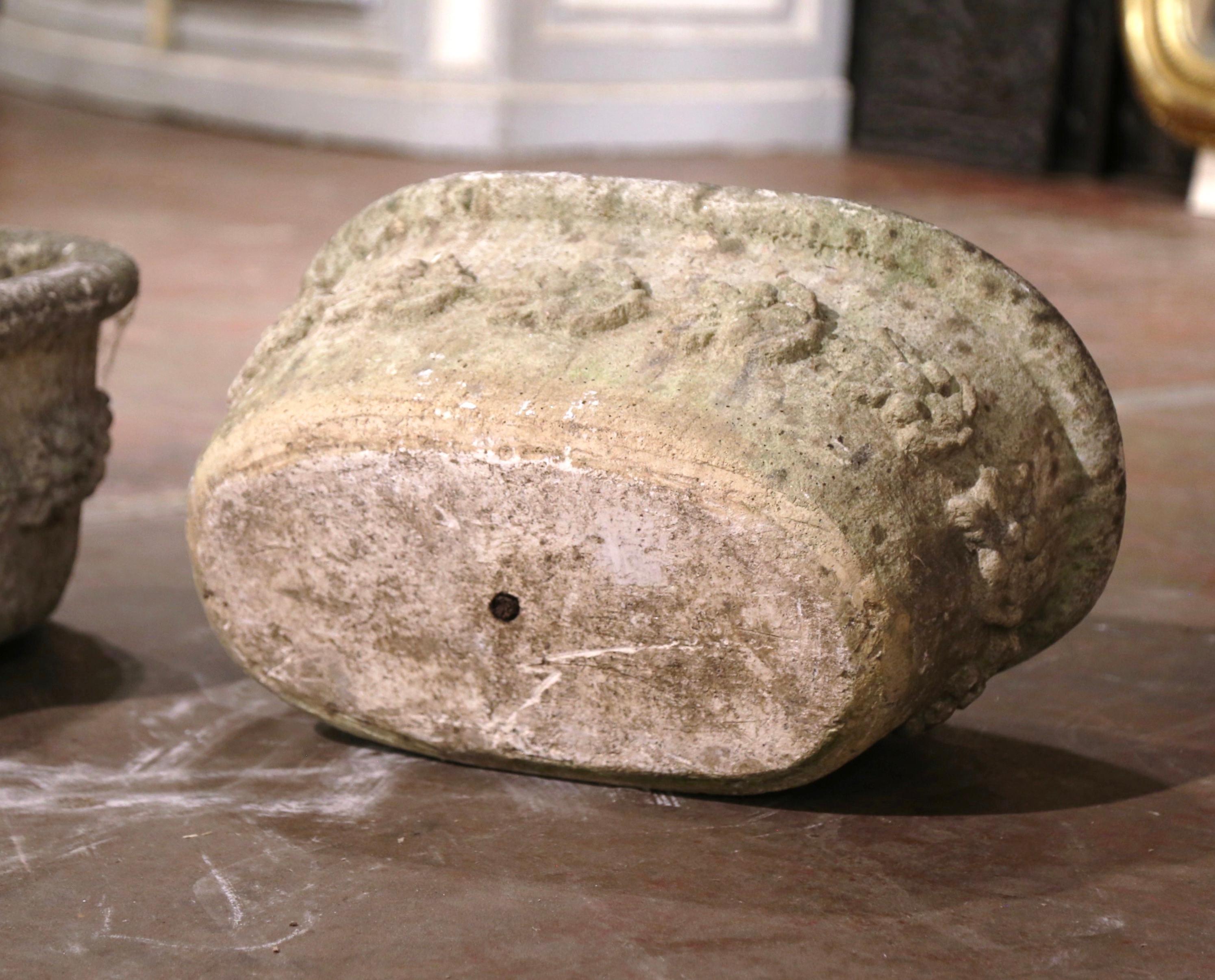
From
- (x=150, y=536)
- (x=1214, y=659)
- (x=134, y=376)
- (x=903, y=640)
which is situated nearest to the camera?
(x=903, y=640)

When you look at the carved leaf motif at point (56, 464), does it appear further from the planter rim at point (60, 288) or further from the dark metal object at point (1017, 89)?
the dark metal object at point (1017, 89)

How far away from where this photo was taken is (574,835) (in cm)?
179

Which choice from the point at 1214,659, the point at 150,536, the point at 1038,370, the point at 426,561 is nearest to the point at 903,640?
the point at 1038,370

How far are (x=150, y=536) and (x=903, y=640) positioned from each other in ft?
5.10

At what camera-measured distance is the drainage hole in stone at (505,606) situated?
1.80 meters

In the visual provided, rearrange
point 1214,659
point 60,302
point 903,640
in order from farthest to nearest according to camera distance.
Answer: point 1214,659 < point 60,302 < point 903,640

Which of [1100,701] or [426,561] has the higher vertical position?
[426,561]

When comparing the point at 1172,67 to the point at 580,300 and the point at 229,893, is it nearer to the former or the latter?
the point at 580,300

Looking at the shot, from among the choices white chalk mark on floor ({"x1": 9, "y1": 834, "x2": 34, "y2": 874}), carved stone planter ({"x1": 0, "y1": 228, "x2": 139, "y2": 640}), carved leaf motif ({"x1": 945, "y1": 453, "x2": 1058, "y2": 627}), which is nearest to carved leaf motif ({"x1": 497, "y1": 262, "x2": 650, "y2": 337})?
carved leaf motif ({"x1": 945, "y1": 453, "x2": 1058, "y2": 627})

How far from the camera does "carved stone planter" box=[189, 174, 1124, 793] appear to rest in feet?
5.52

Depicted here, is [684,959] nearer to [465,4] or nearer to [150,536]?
[150,536]

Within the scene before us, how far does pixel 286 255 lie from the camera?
213 inches

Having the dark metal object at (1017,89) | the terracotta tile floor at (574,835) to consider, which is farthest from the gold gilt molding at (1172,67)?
the terracotta tile floor at (574,835)

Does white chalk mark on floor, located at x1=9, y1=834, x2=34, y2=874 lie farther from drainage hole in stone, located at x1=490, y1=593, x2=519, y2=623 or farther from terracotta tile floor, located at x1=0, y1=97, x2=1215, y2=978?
drainage hole in stone, located at x1=490, y1=593, x2=519, y2=623
